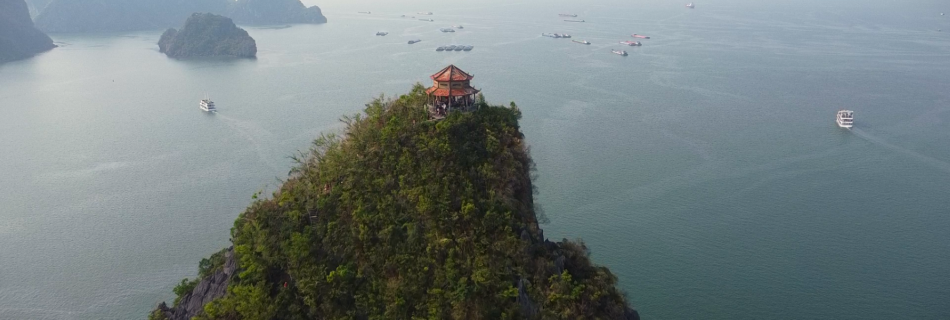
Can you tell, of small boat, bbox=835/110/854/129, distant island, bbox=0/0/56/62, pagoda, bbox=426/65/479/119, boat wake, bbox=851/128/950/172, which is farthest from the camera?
distant island, bbox=0/0/56/62

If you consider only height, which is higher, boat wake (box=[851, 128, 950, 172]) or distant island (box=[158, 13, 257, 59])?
distant island (box=[158, 13, 257, 59])

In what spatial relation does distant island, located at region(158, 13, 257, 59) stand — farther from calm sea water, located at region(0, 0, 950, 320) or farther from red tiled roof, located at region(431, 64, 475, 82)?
red tiled roof, located at region(431, 64, 475, 82)

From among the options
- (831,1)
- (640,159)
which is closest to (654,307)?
(640,159)

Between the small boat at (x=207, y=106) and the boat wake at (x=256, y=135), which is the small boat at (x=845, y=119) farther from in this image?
the small boat at (x=207, y=106)

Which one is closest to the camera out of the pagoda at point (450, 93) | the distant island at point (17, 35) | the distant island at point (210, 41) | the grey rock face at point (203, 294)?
the grey rock face at point (203, 294)

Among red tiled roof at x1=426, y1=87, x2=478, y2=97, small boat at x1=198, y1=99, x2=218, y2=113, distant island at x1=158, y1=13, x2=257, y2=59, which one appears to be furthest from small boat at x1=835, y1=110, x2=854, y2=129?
distant island at x1=158, y1=13, x2=257, y2=59

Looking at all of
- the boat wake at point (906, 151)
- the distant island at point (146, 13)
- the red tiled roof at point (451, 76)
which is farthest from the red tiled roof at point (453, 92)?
the distant island at point (146, 13)

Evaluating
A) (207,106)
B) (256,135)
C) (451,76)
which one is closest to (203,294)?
(451,76)
